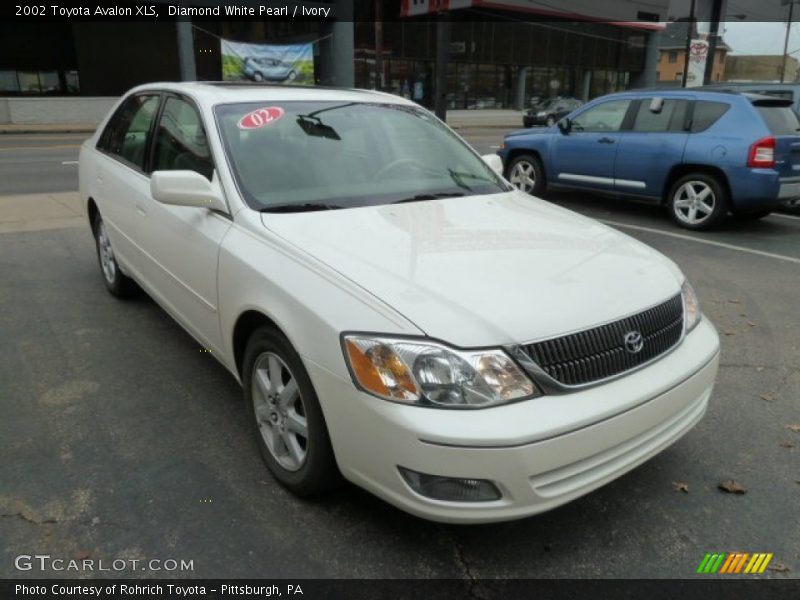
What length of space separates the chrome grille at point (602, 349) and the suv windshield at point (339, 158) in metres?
1.36

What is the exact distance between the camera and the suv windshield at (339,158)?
3262 millimetres

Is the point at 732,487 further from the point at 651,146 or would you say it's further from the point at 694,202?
the point at 651,146

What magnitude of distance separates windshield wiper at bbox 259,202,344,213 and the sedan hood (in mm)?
55

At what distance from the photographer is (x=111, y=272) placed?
5195 millimetres

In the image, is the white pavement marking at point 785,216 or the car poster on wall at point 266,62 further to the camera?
the car poster on wall at point 266,62

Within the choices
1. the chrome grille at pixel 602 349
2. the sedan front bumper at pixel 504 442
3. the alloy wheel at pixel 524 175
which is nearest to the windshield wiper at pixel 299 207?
the sedan front bumper at pixel 504 442

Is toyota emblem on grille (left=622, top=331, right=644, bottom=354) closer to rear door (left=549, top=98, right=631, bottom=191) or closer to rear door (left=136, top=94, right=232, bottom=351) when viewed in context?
rear door (left=136, top=94, right=232, bottom=351)

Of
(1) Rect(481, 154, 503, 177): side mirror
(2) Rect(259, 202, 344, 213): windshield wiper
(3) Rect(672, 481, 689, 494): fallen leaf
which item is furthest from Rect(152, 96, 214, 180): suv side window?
(3) Rect(672, 481, 689, 494): fallen leaf

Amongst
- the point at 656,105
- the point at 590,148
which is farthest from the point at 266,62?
the point at 656,105

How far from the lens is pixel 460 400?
7.15ft

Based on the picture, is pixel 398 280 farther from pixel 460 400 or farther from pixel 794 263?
pixel 794 263

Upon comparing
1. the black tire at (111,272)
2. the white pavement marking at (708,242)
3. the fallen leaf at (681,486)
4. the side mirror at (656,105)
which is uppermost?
the side mirror at (656,105)

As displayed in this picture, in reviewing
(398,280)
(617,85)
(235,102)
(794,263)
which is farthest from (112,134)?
(617,85)

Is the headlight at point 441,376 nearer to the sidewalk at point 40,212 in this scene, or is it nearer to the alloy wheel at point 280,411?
the alloy wheel at point 280,411
